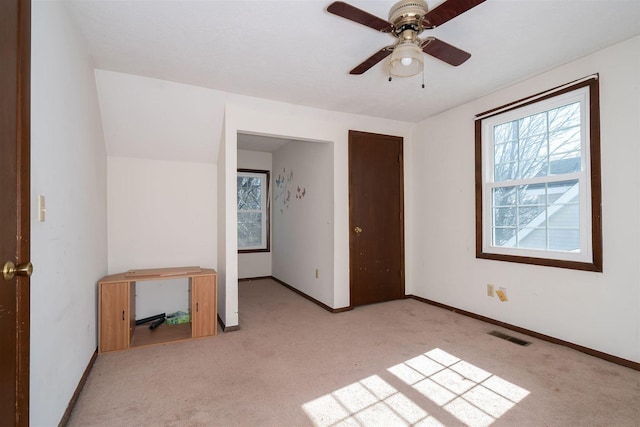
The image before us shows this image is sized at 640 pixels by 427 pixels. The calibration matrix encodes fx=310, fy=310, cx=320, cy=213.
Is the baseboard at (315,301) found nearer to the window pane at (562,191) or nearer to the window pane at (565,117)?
the window pane at (562,191)

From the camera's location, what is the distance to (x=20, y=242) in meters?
1.03

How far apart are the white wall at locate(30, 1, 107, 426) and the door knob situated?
43cm

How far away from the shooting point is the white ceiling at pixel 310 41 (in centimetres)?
187

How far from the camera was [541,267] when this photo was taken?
2.76 meters

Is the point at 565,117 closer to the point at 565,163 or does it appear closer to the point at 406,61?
the point at 565,163

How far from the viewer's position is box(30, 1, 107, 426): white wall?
4.50 ft

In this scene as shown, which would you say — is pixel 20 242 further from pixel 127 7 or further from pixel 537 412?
pixel 537 412

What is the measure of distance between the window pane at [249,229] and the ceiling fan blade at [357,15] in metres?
4.28

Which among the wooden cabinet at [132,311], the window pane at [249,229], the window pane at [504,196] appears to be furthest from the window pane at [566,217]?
the window pane at [249,229]

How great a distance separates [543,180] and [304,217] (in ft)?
9.16

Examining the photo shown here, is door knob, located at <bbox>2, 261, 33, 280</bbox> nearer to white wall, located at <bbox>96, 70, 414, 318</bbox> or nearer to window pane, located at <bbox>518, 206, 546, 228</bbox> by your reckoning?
white wall, located at <bbox>96, 70, 414, 318</bbox>

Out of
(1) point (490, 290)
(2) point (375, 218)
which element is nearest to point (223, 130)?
(2) point (375, 218)

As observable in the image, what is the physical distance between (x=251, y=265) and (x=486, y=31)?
4.64 m

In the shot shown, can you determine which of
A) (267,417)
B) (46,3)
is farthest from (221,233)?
(46,3)
